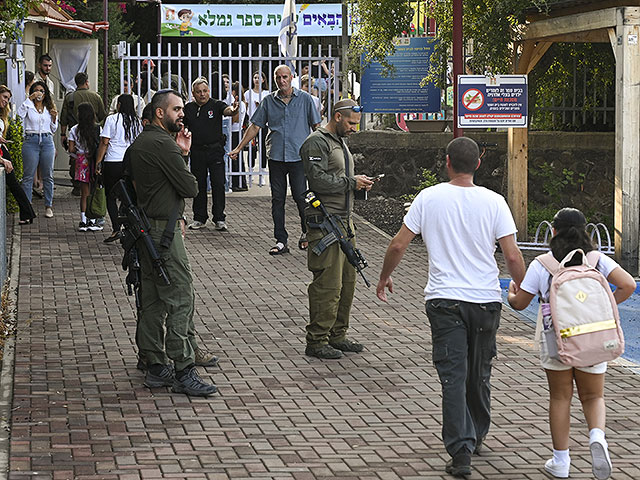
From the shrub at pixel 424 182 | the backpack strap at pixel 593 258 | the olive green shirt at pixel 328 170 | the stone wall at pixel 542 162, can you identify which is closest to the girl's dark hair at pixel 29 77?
the stone wall at pixel 542 162

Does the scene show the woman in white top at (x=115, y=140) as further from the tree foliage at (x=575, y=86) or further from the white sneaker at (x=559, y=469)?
the white sneaker at (x=559, y=469)

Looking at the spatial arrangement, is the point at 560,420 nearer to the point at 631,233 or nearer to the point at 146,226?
the point at 146,226

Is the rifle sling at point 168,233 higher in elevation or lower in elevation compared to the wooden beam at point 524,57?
lower

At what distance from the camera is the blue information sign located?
16.2m

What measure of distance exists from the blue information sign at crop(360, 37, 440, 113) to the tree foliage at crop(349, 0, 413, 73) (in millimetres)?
685

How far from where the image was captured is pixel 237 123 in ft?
59.0

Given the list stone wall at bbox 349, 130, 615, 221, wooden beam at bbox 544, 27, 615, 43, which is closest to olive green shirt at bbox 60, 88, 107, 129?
stone wall at bbox 349, 130, 615, 221

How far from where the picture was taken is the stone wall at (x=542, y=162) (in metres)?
15.7

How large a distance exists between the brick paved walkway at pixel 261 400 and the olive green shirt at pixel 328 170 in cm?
116

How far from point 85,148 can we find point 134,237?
6.59 metres

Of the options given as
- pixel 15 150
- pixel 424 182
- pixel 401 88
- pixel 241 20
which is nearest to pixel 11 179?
pixel 15 150

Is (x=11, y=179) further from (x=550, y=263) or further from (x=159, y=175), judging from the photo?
(x=550, y=263)

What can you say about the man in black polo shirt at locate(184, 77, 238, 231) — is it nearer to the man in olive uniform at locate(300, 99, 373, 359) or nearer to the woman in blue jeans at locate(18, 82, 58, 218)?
Answer: the woman in blue jeans at locate(18, 82, 58, 218)

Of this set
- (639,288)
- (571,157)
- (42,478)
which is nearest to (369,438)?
(42,478)
